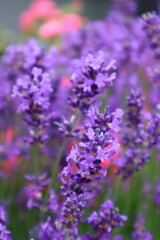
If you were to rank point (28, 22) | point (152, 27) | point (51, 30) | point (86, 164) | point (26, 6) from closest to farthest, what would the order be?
1. point (86, 164)
2. point (152, 27)
3. point (51, 30)
4. point (28, 22)
5. point (26, 6)

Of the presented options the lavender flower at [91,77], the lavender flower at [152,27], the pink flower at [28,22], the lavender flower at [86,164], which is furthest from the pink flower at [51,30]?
the lavender flower at [86,164]

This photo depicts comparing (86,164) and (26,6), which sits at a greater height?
(26,6)

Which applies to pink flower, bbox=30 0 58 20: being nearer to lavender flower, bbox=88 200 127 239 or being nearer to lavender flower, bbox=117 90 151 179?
lavender flower, bbox=117 90 151 179

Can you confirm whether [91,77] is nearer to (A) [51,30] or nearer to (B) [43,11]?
(A) [51,30]

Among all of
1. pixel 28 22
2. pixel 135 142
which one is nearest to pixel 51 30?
pixel 28 22

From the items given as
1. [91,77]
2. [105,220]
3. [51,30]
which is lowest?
[105,220]

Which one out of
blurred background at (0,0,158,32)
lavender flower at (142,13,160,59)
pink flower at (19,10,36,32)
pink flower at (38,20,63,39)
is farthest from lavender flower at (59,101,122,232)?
blurred background at (0,0,158,32)

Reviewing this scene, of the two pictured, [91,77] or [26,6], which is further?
[26,6]

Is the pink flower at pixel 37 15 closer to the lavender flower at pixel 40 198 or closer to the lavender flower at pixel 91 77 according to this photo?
the lavender flower at pixel 40 198
